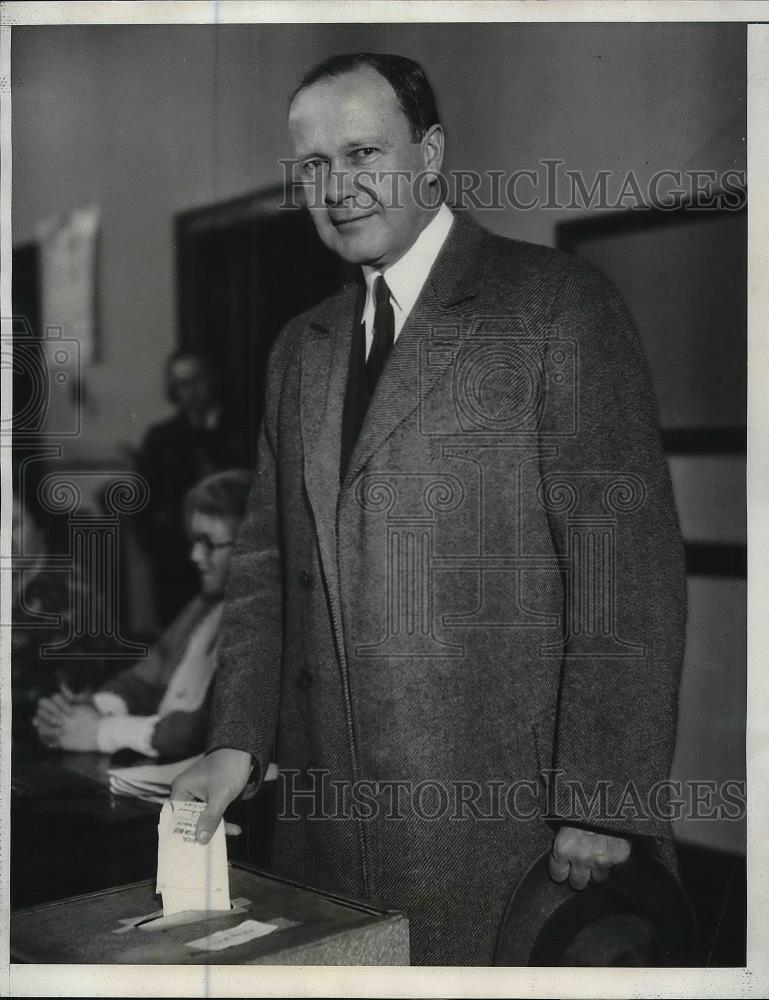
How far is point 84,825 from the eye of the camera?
8.37 feet

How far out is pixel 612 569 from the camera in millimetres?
2416

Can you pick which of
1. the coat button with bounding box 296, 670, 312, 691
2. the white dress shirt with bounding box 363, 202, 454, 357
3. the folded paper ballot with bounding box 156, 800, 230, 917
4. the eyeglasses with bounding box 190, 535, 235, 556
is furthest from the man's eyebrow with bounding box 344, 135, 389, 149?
the folded paper ballot with bounding box 156, 800, 230, 917

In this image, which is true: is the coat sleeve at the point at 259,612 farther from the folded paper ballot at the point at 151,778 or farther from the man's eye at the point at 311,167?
the man's eye at the point at 311,167

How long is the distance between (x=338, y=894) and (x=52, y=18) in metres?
2.39

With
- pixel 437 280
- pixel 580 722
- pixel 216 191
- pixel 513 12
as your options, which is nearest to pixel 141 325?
pixel 216 191

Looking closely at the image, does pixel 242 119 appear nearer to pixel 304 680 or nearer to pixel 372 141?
pixel 372 141

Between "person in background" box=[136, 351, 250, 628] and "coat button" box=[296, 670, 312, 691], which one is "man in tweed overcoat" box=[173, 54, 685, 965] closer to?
"coat button" box=[296, 670, 312, 691]

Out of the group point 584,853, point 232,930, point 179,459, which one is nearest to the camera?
point 232,930

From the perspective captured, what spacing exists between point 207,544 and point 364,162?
1046mm

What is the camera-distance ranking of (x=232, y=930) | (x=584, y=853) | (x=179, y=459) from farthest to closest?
1. (x=179, y=459)
2. (x=584, y=853)
3. (x=232, y=930)

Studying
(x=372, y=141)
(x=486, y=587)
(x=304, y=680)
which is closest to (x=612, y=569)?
(x=486, y=587)

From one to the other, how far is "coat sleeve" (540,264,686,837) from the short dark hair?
1.82ft

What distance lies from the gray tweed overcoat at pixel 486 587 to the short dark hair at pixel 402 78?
27 cm

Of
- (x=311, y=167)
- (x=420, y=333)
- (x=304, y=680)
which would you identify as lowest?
(x=304, y=680)
